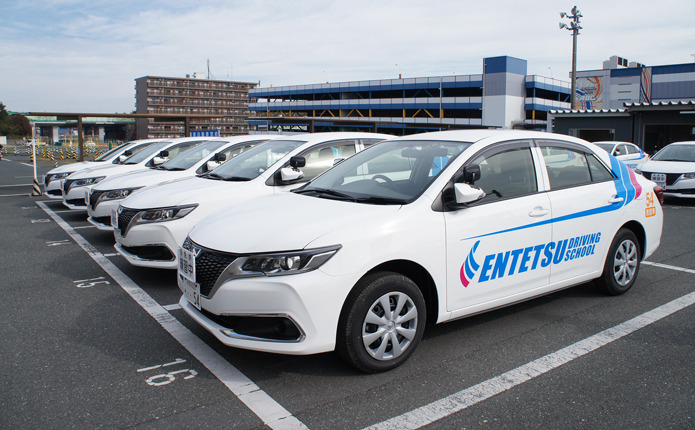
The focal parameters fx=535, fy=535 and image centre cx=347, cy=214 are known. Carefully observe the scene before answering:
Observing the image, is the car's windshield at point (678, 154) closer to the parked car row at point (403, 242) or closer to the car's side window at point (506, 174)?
the parked car row at point (403, 242)

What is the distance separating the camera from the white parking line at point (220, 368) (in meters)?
2.96

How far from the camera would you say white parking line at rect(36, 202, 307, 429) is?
9.70ft

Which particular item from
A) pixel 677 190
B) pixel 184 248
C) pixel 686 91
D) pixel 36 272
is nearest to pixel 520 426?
pixel 184 248

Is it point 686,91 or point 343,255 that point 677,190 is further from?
point 686,91

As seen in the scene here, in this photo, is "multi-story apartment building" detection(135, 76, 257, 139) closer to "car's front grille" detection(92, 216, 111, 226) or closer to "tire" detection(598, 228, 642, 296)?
"car's front grille" detection(92, 216, 111, 226)

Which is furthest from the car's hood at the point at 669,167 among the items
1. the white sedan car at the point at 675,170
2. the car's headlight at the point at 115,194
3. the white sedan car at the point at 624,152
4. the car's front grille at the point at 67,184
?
the car's front grille at the point at 67,184

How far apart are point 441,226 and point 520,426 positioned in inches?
53.1

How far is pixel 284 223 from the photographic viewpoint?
3.50m

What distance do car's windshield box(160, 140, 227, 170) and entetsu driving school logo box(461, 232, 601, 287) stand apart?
6088mm

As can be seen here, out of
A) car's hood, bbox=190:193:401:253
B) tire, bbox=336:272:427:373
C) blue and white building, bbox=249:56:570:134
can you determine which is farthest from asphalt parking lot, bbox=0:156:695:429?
blue and white building, bbox=249:56:570:134

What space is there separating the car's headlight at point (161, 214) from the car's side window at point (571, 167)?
145 inches

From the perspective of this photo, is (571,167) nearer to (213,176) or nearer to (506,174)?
(506,174)

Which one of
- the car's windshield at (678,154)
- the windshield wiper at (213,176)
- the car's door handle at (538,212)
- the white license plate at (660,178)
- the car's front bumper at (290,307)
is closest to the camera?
the car's front bumper at (290,307)

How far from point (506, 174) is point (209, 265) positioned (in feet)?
7.68
